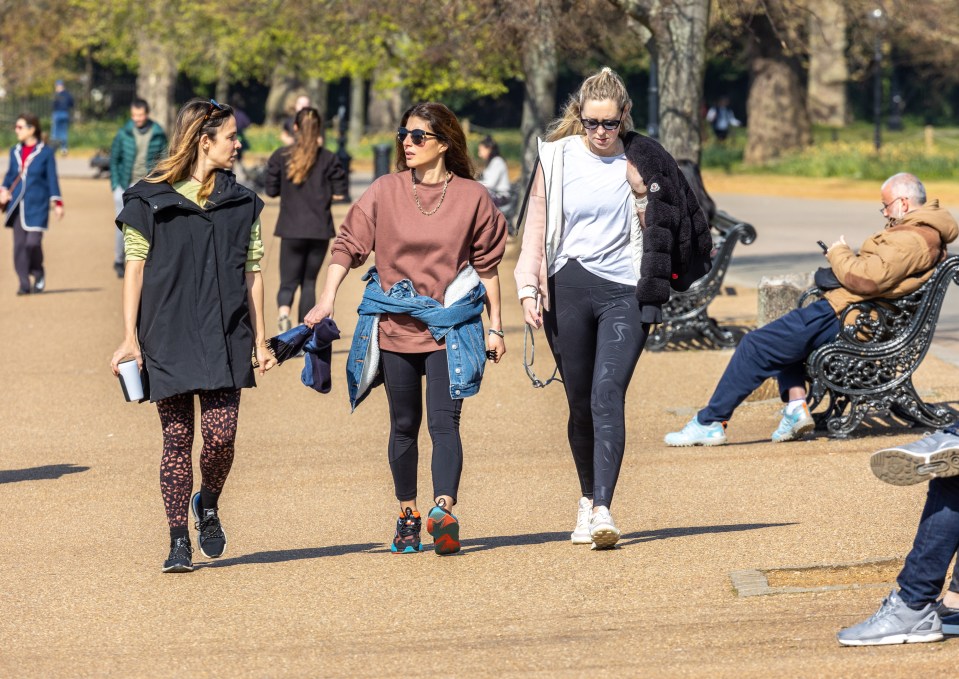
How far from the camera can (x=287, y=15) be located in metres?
23.2

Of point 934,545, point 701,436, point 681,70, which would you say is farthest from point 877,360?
point 681,70

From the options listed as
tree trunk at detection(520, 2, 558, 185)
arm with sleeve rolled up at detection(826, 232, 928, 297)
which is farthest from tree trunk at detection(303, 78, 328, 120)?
arm with sleeve rolled up at detection(826, 232, 928, 297)

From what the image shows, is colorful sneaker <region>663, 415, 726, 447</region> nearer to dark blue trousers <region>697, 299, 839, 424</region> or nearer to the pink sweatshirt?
dark blue trousers <region>697, 299, 839, 424</region>

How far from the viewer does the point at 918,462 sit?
4.51 m

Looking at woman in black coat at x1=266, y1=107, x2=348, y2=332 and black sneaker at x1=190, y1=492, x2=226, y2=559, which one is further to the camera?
woman in black coat at x1=266, y1=107, x2=348, y2=332

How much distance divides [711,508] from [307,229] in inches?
207

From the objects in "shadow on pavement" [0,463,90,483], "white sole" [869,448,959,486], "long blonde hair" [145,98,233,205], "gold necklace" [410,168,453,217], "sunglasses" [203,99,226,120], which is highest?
"sunglasses" [203,99,226,120]

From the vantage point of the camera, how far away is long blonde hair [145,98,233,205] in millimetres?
5695

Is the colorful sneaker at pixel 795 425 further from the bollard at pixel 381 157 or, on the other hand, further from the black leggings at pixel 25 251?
the bollard at pixel 381 157

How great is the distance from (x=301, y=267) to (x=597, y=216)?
596 centimetres

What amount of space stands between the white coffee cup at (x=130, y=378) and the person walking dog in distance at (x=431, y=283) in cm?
65

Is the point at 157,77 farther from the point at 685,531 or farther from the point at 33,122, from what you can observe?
the point at 685,531

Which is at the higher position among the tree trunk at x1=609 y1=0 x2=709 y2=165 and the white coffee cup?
the tree trunk at x1=609 y1=0 x2=709 y2=165

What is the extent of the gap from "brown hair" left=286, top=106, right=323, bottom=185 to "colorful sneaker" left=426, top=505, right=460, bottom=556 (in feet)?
19.2
